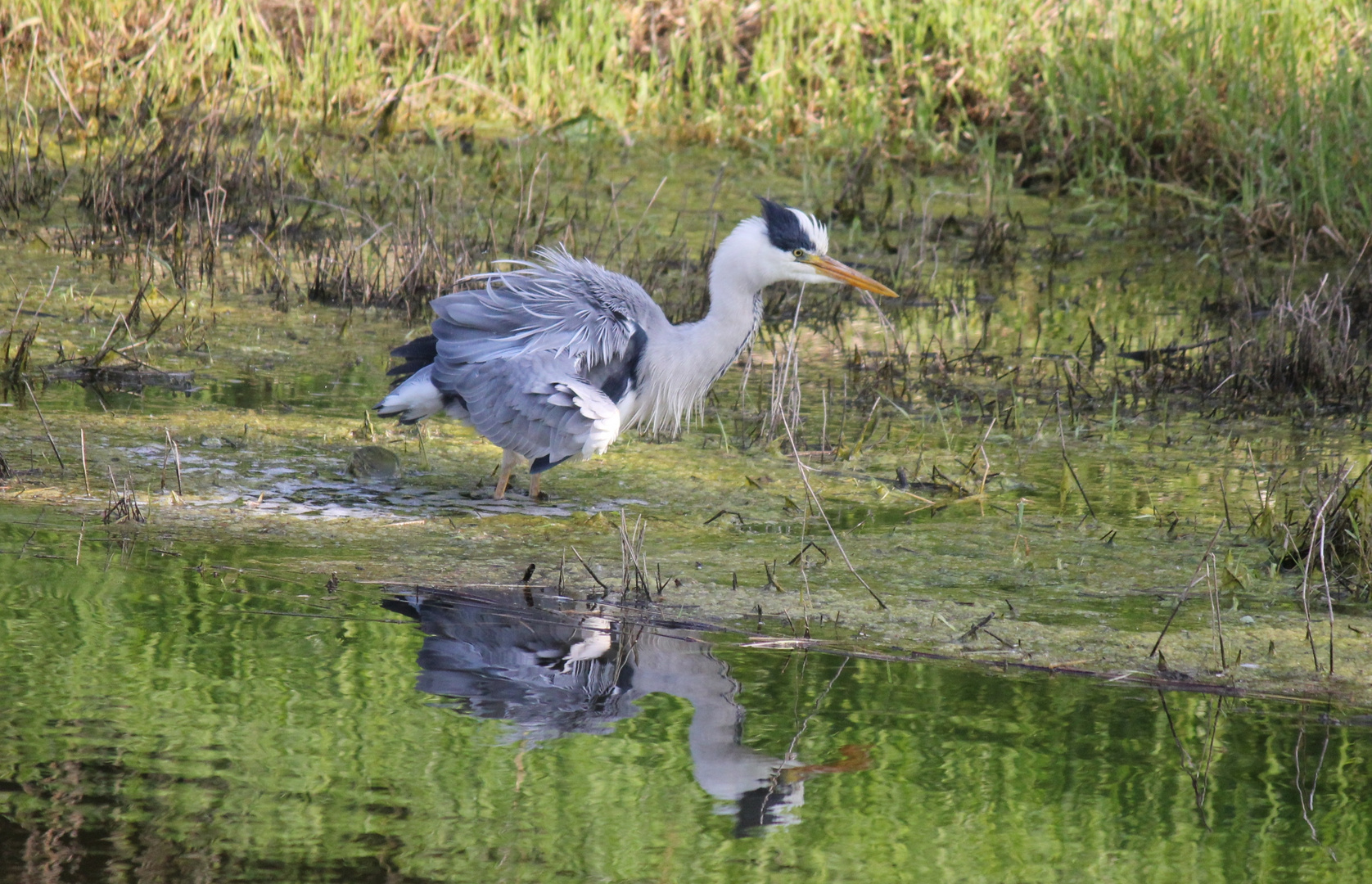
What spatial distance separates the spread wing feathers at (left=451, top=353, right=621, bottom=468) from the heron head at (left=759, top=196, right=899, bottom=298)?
77 centimetres

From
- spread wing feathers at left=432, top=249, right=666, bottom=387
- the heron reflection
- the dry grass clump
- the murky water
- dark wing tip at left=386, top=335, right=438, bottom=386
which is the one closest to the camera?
the murky water

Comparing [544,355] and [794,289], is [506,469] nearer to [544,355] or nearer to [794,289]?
[544,355]

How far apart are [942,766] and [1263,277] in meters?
5.95

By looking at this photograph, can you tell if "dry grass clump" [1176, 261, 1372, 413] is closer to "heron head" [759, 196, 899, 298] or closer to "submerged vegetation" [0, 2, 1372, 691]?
"submerged vegetation" [0, 2, 1372, 691]

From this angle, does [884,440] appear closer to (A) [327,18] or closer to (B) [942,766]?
(B) [942,766]

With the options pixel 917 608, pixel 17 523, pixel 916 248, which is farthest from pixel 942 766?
pixel 916 248

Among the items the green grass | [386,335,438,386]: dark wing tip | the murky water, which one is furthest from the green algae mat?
the green grass

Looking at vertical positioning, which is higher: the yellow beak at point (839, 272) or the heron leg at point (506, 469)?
the yellow beak at point (839, 272)

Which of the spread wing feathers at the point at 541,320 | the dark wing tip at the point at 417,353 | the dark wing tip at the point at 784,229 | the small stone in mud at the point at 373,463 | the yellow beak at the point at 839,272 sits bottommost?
the small stone in mud at the point at 373,463

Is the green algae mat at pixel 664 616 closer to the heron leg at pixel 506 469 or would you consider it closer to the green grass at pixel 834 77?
the heron leg at pixel 506 469

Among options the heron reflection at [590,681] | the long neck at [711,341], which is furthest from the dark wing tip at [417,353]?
the heron reflection at [590,681]

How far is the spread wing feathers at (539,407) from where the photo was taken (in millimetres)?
4598

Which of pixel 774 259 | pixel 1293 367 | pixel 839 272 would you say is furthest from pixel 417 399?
pixel 1293 367

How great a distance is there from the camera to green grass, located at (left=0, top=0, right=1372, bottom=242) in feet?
27.7
